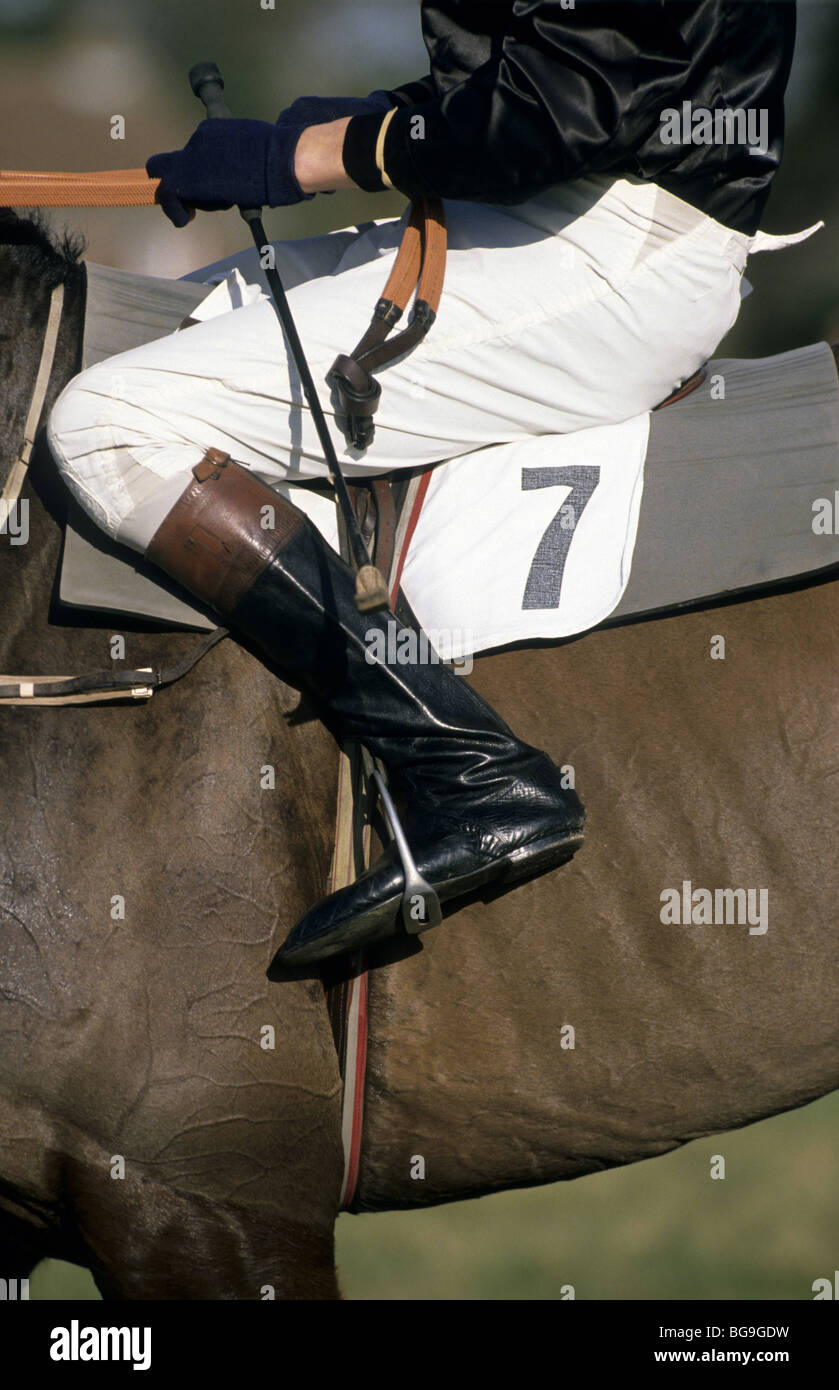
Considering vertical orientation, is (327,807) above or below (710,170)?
below

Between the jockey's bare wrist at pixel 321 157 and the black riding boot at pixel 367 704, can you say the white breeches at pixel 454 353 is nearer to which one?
the black riding boot at pixel 367 704

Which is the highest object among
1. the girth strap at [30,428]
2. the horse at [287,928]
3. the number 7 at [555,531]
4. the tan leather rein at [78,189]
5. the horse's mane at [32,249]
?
the horse's mane at [32,249]

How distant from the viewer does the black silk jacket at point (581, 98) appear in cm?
222

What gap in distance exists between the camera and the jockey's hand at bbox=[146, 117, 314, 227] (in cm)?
241

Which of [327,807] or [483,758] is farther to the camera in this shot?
[327,807]

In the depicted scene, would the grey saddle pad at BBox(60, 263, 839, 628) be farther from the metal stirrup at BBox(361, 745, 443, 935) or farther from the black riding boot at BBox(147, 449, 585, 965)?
the metal stirrup at BBox(361, 745, 443, 935)

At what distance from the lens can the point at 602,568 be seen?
2.59m

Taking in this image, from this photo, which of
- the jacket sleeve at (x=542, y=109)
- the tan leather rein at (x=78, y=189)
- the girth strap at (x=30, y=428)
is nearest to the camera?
the jacket sleeve at (x=542, y=109)

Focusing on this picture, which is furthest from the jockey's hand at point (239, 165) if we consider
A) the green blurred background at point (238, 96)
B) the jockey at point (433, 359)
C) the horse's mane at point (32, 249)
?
the green blurred background at point (238, 96)

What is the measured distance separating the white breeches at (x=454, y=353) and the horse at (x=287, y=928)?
0.99 ft

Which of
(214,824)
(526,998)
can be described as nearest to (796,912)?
(526,998)

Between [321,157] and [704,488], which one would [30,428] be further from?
[704,488]
